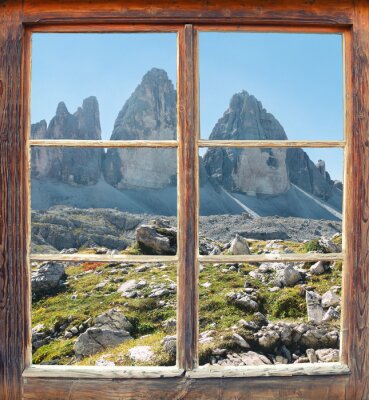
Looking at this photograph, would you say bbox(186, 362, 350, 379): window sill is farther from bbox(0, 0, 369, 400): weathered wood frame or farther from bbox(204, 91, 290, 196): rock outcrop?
bbox(204, 91, 290, 196): rock outcrop

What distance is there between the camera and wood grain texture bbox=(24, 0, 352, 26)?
141 centimetres

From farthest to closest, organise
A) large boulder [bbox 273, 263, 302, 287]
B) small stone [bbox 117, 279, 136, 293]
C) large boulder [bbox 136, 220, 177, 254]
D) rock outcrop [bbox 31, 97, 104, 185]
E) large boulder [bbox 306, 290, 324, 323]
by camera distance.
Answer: small stone [bbox 117, 279, 136, 293], large boulder [bbox 273, 263, 302, 287], rock outcrop [bbox 31, 97, 104, 185], large boulder [bbox 306, 290, 324, 323], large boulder [bbox 136, 220, 177, 254]

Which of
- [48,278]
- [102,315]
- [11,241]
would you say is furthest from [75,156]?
[11,241]

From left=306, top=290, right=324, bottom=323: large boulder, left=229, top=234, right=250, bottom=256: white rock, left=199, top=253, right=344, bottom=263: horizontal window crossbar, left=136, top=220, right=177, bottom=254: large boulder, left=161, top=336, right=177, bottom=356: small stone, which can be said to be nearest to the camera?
left=199, top=253, right=344, bottom=263: horizontal window crossbar

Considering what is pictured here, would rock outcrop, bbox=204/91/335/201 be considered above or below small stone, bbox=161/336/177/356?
above

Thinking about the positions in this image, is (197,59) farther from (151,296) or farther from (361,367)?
(151,296)

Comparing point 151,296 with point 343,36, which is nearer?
point 343,36

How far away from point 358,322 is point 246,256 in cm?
49

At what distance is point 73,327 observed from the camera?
658cm

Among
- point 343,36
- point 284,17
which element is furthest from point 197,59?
point 343,36

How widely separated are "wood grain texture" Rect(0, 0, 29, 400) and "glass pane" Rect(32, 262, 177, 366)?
290 centimetres

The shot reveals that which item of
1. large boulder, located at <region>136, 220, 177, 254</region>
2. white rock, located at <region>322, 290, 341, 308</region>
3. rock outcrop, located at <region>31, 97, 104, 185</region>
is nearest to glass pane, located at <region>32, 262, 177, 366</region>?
large boulder, located at <region>136, 220, 177, 254</region>

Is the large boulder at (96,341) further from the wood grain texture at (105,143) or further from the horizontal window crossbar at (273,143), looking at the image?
the horizontal window crossbar at (273,143)

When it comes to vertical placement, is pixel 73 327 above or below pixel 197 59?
below
